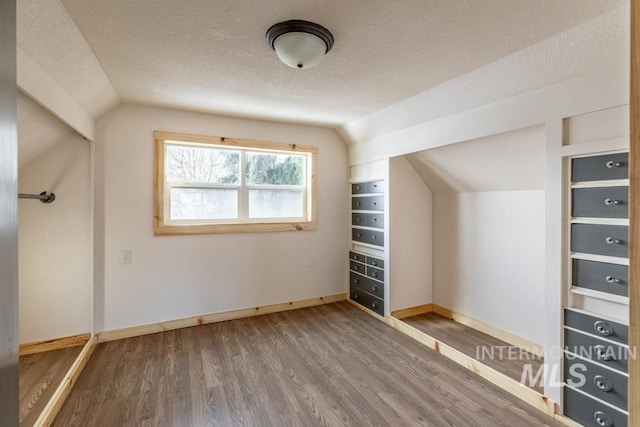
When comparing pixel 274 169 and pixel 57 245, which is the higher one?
pixel 274 169

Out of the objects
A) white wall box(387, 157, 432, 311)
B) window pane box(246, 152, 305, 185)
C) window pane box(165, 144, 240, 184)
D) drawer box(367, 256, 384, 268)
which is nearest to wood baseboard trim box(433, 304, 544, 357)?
white wall box(387, 157, 432, 311)

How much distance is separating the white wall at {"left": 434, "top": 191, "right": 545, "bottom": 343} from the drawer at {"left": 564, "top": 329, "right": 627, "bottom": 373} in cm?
82

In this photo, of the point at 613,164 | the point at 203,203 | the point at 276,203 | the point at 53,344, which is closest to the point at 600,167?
the point at 613,164

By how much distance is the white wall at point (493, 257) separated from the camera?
8.57ft

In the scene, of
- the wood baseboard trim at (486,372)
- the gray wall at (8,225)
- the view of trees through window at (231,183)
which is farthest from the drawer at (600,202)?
the view of trees through window at (231,183)

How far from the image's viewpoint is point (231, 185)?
3.43m

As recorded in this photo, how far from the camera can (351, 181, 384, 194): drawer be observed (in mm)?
3402

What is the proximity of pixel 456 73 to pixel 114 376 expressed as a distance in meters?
3.39

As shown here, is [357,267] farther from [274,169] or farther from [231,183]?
[231,183]

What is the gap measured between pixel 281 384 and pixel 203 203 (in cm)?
201

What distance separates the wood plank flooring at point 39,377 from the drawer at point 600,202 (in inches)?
134

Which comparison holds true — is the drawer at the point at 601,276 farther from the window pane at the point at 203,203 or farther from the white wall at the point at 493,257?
the window pane at the point at 203,203

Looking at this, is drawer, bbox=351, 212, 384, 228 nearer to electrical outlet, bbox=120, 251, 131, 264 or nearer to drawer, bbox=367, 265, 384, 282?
drawer, bbox=367, 265, 384, 282


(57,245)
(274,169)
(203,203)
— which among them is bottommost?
(57,245)
